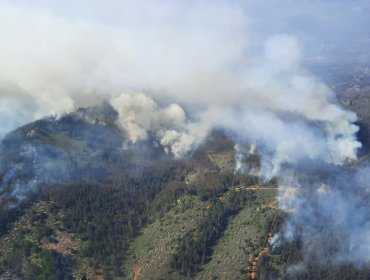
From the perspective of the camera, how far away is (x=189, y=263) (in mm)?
173250

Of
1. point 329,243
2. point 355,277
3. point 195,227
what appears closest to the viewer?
point 355,277

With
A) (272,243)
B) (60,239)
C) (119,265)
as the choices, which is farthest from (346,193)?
(60,239)

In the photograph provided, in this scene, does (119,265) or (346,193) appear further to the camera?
(346,193)

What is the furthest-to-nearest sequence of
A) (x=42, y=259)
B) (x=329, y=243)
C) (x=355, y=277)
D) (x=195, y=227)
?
(x=195, y=227) < (x=42, y=259) < (x=329, y=243) < (x=355, y=277)

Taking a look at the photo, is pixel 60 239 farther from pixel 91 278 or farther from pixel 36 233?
pixel 91 278

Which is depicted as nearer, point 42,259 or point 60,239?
point 42,259

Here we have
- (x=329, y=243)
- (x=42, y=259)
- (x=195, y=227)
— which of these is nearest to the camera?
(x=329, y=243)

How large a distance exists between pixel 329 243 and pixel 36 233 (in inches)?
3752

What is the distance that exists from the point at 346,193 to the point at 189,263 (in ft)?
206

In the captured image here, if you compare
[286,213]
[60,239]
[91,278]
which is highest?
[286,213]

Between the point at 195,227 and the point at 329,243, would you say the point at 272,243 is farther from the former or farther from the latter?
the point at 195,227

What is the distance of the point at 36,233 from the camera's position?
641 feet

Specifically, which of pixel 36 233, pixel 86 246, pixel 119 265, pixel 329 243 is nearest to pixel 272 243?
pixel 329 243

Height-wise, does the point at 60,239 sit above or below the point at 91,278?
above
